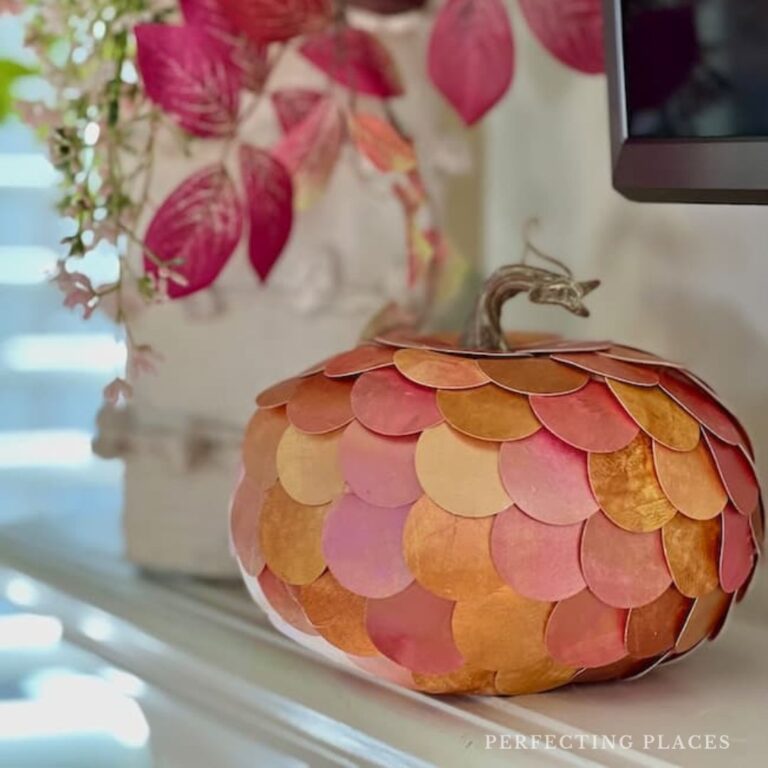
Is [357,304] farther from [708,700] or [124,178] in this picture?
[708,700]

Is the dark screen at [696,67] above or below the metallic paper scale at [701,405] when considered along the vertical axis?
above

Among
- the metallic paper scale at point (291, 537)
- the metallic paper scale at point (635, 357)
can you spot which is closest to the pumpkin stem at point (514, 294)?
the metallic paper scale at point (635, 357)

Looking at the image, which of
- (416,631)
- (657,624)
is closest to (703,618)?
(657,624)

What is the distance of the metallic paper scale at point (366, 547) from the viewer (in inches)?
17.8

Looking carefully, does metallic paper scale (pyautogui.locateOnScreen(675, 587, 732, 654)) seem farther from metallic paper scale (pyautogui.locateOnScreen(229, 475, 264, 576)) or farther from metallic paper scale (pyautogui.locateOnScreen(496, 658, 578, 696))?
metallic paper scale (pyautogui.locateOnScreen(229, 475, 264, 576))

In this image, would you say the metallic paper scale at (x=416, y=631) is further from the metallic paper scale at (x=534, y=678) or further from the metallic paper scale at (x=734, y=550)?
the metallic paper scale at (x=734, y=550)

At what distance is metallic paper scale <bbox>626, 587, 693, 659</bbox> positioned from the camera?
0.46 m

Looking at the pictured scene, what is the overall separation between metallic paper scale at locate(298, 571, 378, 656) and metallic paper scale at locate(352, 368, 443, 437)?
0.07 m

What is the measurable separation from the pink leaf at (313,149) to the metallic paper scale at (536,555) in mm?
331

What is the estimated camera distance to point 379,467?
458 millimetres

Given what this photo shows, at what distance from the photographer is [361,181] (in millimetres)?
735

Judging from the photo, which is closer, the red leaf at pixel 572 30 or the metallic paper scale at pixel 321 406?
the metallic paper scale at pixel 321 406

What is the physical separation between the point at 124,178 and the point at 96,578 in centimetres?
28

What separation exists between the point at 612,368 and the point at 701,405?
5 cm
